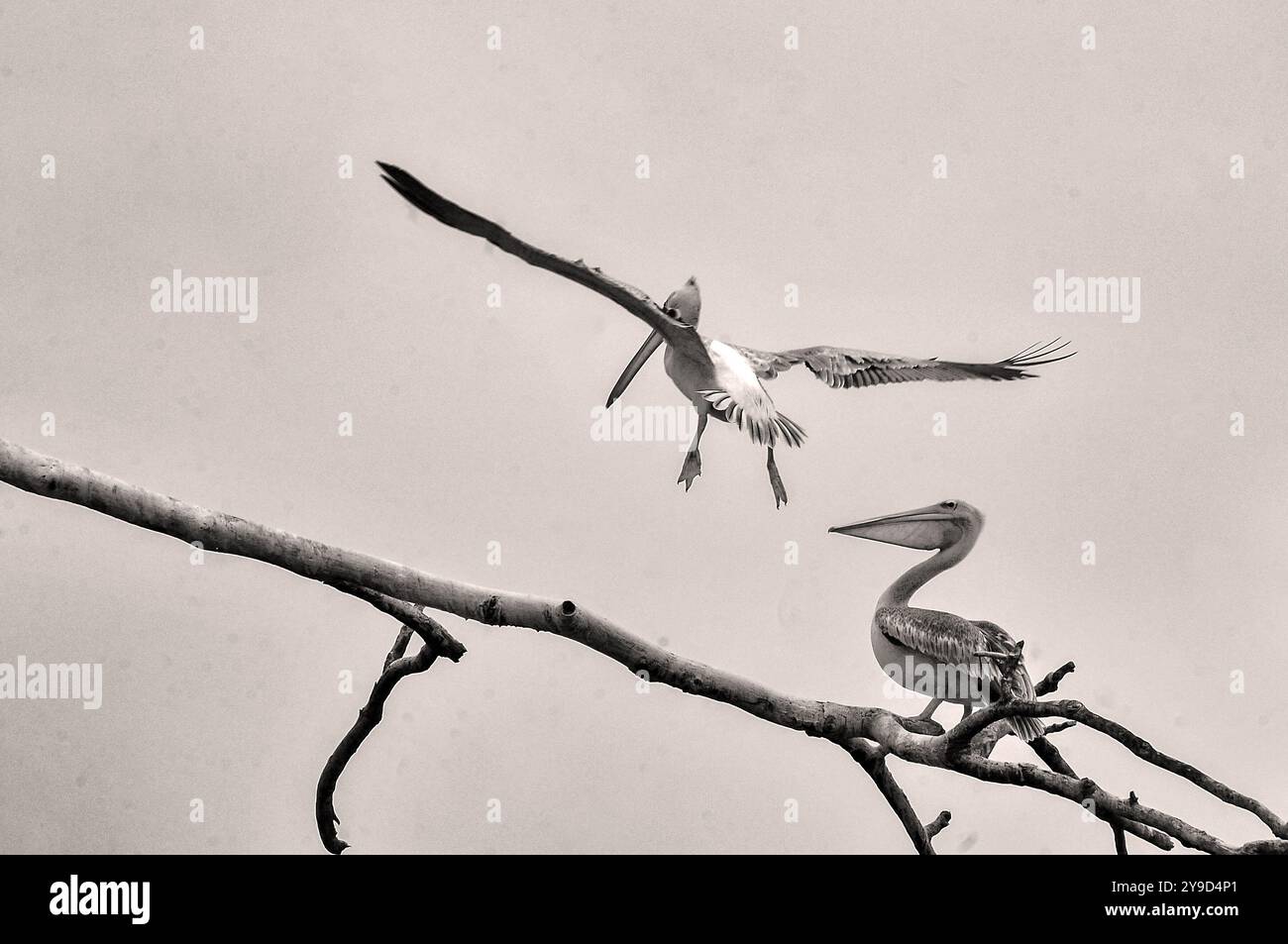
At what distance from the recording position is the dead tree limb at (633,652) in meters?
4.09

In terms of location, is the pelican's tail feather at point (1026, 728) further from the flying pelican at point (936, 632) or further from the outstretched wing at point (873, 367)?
the outstretched wing at point (873, 367)

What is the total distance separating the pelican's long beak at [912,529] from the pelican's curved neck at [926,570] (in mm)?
72

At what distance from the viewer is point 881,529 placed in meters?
6.81

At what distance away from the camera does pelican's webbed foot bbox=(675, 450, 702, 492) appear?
5.88 metres

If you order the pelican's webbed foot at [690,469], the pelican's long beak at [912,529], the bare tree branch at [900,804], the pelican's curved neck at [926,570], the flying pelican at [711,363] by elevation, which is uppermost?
the flying pelican at [711,363]

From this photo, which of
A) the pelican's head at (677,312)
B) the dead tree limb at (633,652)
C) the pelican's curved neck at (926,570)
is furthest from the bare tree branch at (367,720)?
the pelican's curved neck at (926,570)

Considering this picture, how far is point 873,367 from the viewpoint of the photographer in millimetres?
7129

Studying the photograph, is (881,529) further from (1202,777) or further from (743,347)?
(1202,777)

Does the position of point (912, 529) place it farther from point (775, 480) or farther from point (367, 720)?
point (367, 720)

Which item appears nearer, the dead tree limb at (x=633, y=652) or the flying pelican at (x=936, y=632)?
the dead tree limb at (x=633, y=652)

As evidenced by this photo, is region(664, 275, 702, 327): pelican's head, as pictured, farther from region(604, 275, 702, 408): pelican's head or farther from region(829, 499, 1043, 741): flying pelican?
region(829, 499, 1043, 741): flying pelican

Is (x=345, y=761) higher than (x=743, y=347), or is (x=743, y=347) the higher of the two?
(x=743, y=347)
